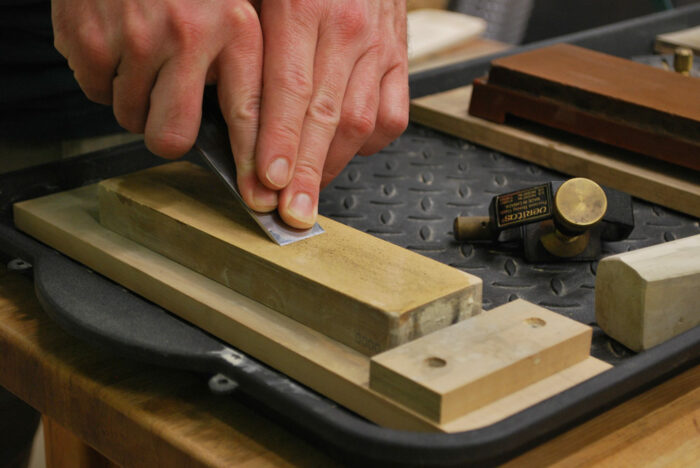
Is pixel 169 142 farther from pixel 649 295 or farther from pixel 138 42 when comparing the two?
pixel 649 295

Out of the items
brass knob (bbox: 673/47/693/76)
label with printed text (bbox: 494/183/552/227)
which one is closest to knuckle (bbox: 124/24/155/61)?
label with printed text (bbox: 494/183/552/227)

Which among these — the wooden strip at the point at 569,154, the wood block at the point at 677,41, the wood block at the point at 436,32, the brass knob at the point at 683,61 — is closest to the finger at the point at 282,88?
the wooden strip at the point at 569,154

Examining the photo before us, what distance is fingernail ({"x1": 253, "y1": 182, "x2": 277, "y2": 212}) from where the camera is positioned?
0.80 metres

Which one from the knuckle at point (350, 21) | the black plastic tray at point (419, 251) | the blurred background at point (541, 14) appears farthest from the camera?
the blurred background at point (541, 14)

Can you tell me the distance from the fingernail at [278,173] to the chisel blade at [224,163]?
32mm

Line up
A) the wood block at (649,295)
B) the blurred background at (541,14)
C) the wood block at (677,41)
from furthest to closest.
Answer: the blurred background at (541,14) → the wood block at (677,41) → the wood block at (649,295)

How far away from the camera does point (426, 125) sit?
132 cm

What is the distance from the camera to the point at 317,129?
2.83 ft

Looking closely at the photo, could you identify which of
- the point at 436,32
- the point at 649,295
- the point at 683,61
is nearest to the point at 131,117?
the point at 649,295

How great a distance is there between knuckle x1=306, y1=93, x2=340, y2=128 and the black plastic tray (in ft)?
0.48

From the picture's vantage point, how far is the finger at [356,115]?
925 millimetres

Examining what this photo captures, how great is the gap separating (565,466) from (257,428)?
0.24 metres

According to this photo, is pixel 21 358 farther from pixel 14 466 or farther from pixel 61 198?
pixel 14 466

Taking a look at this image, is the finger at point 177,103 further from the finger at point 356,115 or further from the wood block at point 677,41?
the wood block at point 677,41
